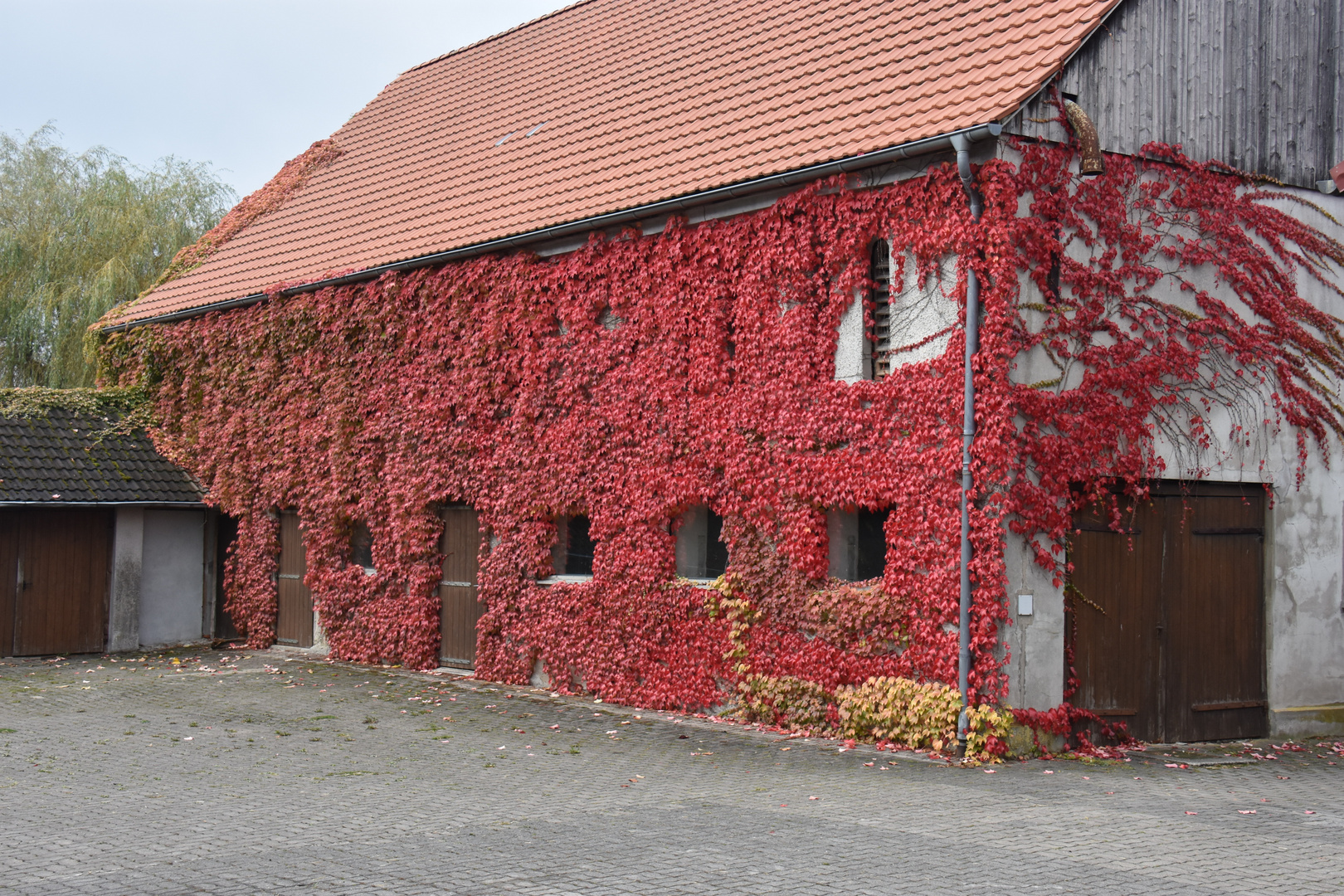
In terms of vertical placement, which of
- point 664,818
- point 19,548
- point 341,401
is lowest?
point 664,818

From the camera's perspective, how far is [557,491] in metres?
14.5

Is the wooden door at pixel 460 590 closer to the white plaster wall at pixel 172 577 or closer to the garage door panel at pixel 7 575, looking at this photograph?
the white plaster wall at pixel 172 577

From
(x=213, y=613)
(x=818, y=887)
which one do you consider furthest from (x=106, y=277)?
(x=818, y=887)

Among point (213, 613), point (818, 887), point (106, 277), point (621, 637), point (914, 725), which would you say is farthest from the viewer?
point (106, 277)

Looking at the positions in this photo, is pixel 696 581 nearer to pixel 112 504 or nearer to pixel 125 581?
pixel 112 504

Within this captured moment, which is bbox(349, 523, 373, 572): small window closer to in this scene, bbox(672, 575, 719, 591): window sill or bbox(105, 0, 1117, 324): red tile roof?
bbox(105, 0, 1117, 324): red tile roof

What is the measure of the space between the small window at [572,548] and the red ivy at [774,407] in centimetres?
27

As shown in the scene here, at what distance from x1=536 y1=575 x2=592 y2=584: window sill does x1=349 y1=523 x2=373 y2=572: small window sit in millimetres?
3715

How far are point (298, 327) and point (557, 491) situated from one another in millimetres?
5804

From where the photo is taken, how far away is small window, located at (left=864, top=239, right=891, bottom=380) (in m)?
11.7

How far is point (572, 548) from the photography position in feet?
48.9

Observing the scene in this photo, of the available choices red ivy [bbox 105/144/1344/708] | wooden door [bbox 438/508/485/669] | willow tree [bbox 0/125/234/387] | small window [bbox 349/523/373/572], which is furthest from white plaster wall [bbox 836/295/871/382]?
willow tree [bbox 0/125/234/387]

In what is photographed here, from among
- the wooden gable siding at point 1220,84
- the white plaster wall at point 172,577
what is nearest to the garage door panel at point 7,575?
the white plaster wall at point 172,577

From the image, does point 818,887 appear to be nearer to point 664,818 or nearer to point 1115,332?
point 664,818
